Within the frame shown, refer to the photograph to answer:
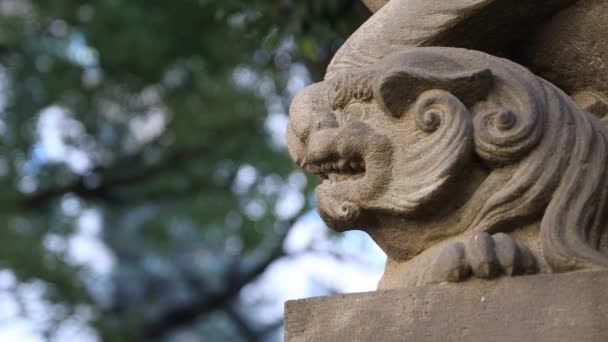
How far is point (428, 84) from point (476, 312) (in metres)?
0.43

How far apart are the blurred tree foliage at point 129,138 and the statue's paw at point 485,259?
4.92 m

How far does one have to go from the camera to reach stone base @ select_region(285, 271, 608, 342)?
1.77 m

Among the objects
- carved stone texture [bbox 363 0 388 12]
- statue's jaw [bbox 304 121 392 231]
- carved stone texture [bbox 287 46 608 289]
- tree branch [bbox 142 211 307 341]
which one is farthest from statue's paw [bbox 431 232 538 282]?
tree branch [bbox 142 211 307 341]

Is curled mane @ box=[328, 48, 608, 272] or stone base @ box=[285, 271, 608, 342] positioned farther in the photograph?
curled mane @ box=[328, 48, 608, 272]

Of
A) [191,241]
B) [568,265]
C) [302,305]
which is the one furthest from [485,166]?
[191,241]

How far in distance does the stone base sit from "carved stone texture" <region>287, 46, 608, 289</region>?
0.04 meters

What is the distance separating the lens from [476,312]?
1852 mm

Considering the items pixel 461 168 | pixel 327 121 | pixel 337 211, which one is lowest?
pixel 461 168

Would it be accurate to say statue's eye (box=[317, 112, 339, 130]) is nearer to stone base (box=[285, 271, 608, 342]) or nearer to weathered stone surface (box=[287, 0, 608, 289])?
weathered stone surface (box=[287, 0, 608, 289])

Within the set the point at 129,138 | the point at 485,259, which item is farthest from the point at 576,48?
the point at 129,138

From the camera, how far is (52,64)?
315 inches

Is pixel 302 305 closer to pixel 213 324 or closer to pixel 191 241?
pixel 191 241

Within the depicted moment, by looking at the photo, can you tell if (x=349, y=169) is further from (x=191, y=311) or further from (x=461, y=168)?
(x=191, y=311)

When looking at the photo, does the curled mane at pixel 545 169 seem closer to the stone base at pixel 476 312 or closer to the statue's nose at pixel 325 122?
the stone base at pixel 476 312
